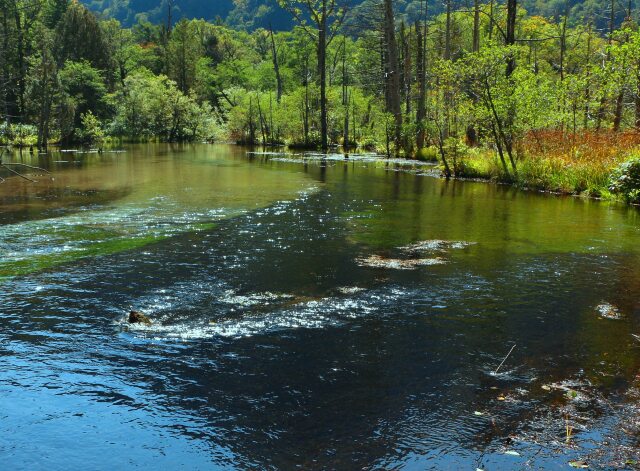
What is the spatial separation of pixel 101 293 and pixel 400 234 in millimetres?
6899

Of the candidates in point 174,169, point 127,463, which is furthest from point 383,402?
point 174,169

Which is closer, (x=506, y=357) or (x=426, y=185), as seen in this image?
(x=506, y=357)

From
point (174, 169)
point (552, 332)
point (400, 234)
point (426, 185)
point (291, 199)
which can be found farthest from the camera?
point (174, 169)

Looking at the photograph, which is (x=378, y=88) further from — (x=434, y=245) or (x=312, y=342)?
(x=312, y=342)

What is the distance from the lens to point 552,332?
22.8ft

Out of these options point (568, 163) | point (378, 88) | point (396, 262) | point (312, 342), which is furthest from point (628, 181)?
point (378, 88)

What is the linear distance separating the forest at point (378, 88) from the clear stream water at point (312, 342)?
26.9ft

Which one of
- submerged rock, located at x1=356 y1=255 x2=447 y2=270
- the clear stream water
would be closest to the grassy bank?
the clear stream water

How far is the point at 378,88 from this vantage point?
61.6 m

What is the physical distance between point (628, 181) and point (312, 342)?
596 inches

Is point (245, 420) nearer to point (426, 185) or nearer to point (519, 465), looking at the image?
point (519, 465)

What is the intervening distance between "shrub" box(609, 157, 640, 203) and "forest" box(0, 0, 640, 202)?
0.16 ft

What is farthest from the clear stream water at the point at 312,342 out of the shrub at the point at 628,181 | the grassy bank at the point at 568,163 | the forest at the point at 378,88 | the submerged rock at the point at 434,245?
the forest at the point at 378,88

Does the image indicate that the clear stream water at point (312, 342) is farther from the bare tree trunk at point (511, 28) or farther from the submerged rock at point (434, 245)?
the bare tree trunk at point (511, 28)
